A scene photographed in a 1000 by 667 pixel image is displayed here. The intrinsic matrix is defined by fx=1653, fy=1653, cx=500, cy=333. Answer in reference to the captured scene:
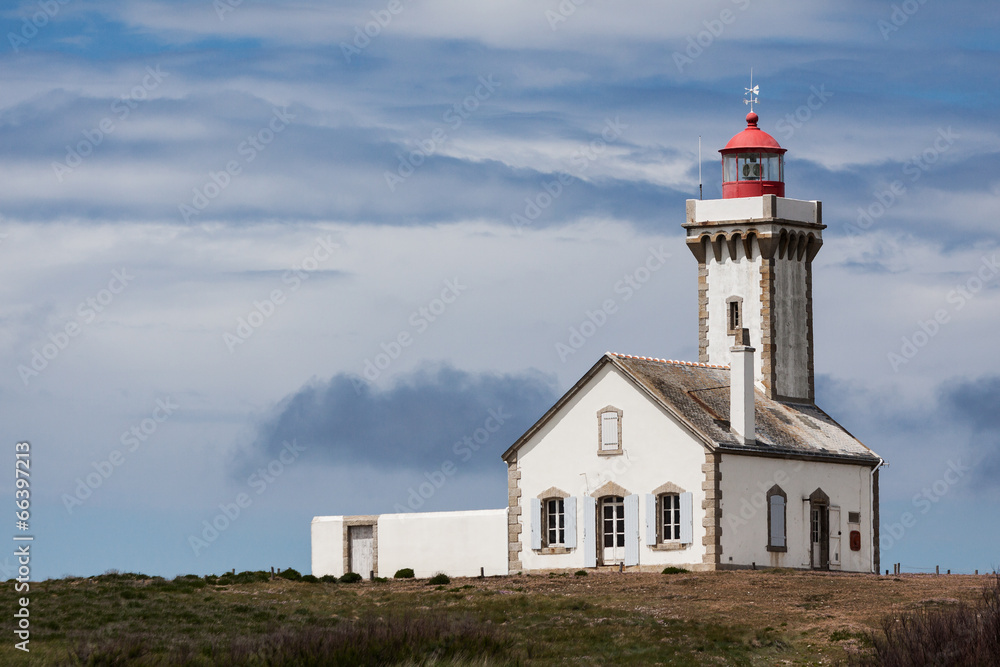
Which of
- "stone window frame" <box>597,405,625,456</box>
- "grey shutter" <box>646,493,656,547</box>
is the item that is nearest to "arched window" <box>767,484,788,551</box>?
"grey shutter" <box>646,493,656,547</box>

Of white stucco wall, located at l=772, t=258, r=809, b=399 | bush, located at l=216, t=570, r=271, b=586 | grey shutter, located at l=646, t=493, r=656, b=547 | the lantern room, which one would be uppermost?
the lantern room

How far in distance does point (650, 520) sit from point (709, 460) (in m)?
2.04

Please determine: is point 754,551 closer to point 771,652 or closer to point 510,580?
point 510,580

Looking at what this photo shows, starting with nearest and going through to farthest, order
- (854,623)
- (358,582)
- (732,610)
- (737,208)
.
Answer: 1. (854,623)
2. (732,610)
3. (358,582)
4. (737,208)

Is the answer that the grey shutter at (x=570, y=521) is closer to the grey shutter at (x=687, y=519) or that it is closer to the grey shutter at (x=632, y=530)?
the grey shutter at (x=632, y=530)

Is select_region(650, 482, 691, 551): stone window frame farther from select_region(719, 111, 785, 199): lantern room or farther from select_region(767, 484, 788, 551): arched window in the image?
select_region(719, 111, 785, 199): lantern room

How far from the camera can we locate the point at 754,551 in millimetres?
38312

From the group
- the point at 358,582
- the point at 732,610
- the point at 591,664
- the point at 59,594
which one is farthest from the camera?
A: the point at 358,582

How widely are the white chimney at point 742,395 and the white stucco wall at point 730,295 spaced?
12.9ft

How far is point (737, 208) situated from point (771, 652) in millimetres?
18532

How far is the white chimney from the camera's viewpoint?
38.7 meters

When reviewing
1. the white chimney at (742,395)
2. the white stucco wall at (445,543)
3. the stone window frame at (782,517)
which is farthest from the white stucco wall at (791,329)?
the white stucco wall at (445,543)

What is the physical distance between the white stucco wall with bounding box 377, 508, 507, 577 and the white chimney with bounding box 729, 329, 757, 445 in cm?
641

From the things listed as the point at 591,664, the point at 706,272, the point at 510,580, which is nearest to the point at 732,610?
the point at 591,664
